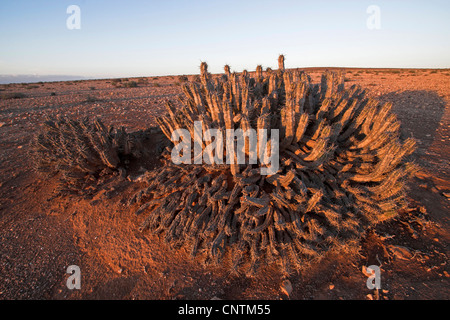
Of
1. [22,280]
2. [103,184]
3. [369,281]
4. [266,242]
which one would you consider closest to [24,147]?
[103,184]

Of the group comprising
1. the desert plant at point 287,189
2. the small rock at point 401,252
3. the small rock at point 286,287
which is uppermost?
the desert plant at point 287,189

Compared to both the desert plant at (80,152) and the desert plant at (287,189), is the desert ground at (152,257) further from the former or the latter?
the desert plant at (80,152)

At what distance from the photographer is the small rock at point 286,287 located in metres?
2.81

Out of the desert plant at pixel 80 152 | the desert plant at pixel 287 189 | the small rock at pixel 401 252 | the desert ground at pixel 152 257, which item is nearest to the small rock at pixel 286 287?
the desert ground at pixel 152 257

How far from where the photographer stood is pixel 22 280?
3.25m

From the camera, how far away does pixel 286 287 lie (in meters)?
2.86

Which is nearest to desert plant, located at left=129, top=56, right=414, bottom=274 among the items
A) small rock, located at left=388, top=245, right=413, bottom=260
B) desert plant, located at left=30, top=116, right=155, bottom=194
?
small rock, located at left=388, top=245, right=413, bottom=260

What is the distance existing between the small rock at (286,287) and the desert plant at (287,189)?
210 mm

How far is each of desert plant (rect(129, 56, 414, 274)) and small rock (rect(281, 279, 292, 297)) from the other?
21cm

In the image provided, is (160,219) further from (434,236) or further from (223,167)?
(434,236)

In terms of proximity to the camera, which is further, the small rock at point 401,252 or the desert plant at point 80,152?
the desert plant at point 80,152

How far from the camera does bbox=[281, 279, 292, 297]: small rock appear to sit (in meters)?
2.81

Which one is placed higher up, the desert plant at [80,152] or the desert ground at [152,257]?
the desert plant at [80,152]

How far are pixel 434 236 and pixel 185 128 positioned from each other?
477 cm
